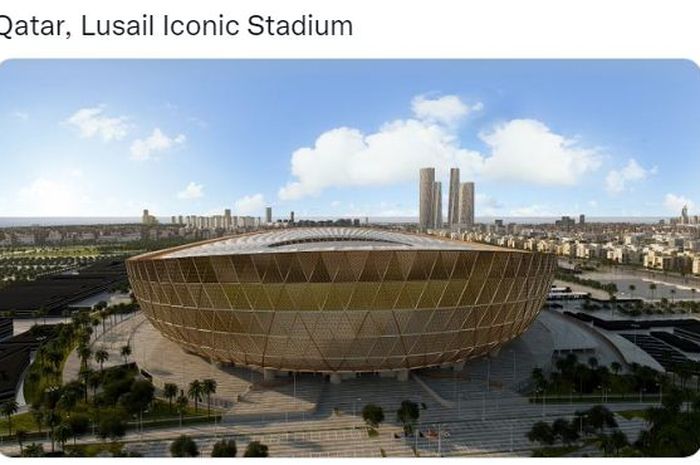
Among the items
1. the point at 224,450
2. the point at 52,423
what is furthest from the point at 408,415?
the point at 52,423

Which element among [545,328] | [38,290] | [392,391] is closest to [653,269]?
[545,328]

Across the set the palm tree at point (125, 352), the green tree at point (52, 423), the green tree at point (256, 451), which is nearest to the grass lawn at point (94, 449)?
the green tree at point (52, 423)

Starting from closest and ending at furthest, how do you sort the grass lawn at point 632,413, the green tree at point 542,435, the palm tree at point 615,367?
the green tree at point 542,435
the grass lawn at point 632,413
the palm tree at point 615,367

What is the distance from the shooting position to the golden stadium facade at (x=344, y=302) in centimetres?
2331

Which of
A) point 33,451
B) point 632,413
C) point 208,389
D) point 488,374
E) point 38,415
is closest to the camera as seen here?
point 33,451

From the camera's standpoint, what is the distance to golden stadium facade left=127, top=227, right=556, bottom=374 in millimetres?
23312

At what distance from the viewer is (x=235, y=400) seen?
25.5 m

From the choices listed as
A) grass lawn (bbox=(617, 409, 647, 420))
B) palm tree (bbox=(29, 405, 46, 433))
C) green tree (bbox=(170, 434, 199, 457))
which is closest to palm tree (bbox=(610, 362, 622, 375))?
grass lawn (bbox=(617, 409, 647, 420))

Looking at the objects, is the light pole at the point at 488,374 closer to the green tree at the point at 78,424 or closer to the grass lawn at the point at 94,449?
the grass lawn at the point at 94,449

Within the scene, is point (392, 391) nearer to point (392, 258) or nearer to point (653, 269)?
point (392, 258)

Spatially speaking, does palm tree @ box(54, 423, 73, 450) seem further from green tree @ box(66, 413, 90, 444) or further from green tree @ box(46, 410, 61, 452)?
green tree @ box(66, 413, 90, 444)

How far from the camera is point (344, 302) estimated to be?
2364cm

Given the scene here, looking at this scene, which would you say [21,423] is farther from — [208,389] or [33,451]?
[208,389]

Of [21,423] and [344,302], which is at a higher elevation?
[344,302]
